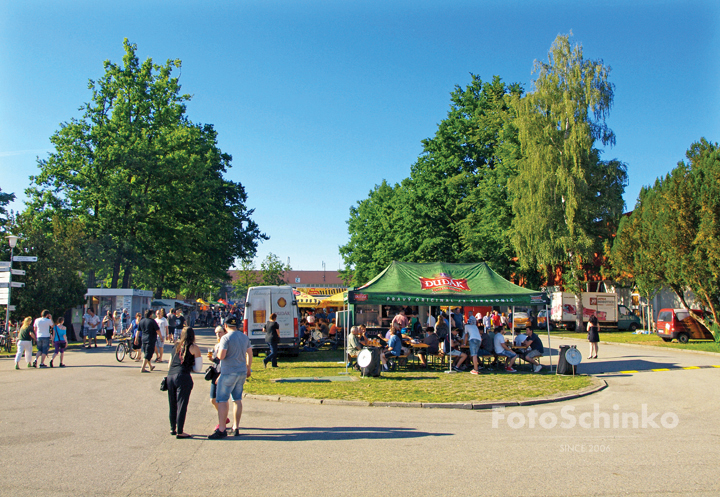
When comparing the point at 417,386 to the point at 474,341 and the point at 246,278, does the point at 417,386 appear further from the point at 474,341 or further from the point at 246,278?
the point at 246,278

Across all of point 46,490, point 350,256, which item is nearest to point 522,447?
point 46,490

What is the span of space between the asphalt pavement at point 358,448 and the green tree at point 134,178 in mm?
Answer: 24212

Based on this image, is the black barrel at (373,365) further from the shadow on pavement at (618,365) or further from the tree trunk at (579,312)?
the tree trunk at (579,312)

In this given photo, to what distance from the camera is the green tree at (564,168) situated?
121 ft

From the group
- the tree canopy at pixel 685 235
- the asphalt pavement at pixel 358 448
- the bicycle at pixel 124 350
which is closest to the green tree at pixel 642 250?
the tree canopy at pixel 685 235

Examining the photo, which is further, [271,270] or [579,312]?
[271,270]

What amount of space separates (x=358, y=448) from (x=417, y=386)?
6.19 metres

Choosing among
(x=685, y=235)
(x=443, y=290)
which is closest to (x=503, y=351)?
(x=443, y=290)

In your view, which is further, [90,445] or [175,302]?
[175,302]

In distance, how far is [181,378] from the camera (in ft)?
25.0

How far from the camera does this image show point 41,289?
2402 cm

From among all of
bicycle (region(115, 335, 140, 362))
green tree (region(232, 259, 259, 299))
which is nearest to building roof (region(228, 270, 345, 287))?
green tree (region(232, 259, 259, 299))

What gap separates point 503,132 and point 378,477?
37673 mm

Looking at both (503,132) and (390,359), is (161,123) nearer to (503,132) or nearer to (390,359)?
(503,132)
